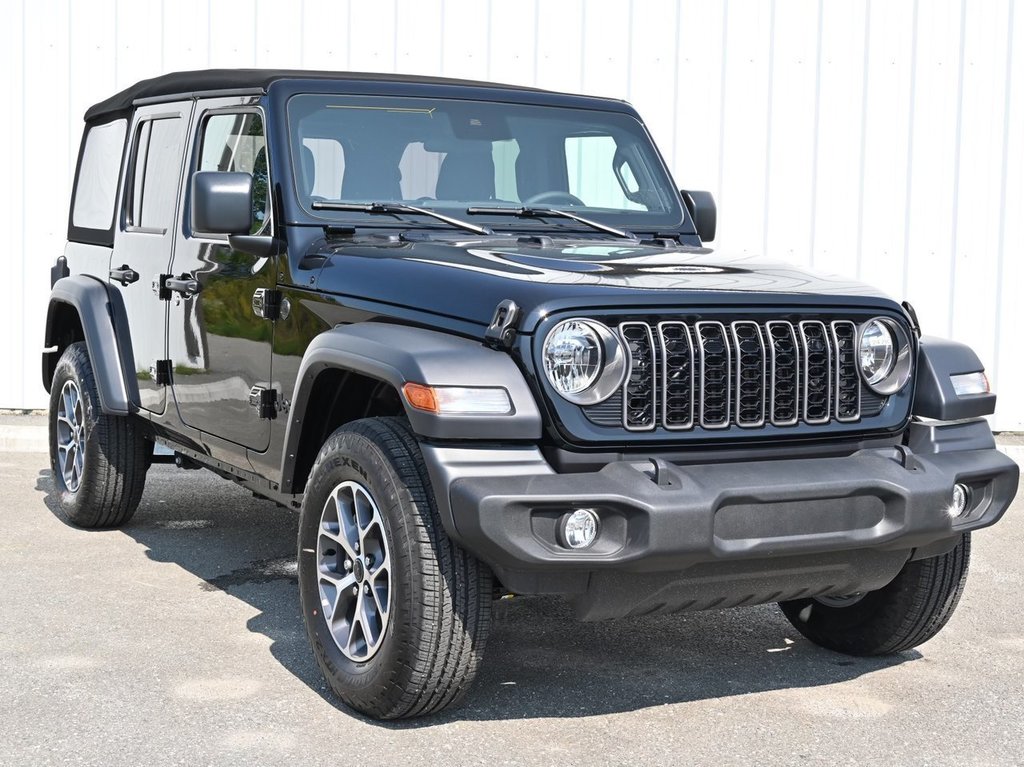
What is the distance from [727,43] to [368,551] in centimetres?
643

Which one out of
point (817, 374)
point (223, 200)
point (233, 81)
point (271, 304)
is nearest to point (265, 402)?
point (271, 304)

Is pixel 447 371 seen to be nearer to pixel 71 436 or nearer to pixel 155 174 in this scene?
pixel 155 174

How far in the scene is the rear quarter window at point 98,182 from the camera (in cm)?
634

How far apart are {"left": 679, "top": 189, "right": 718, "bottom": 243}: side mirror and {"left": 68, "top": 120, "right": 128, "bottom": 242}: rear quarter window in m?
2.61

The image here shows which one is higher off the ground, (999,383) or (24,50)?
(24,50)

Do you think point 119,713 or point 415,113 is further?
point 415,113

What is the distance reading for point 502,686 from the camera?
4.34 meters

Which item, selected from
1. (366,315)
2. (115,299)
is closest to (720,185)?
(115,299)

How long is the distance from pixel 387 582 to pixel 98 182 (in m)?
3.47

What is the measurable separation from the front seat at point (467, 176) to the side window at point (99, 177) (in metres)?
2.00

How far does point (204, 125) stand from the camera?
5434 millimetres

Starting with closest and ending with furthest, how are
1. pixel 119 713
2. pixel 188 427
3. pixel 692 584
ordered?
pixel 692 584, pixel 119 713, pixel 188 427

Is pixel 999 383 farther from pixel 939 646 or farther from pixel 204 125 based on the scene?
pixel 204 125

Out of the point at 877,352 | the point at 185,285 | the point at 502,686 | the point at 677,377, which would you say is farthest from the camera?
the point at 185,285
